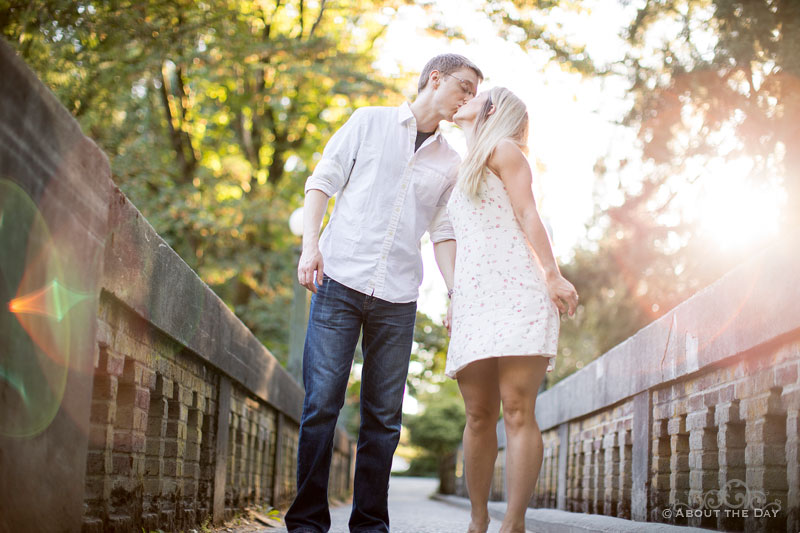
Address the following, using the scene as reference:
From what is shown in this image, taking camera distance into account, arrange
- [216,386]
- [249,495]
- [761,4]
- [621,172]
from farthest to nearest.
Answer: [621,172], [761,4], [249,495], [216,386]

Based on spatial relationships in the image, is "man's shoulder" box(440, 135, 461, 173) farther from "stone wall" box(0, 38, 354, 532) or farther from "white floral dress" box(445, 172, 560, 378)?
"stone wall" box(0, 38, 354, 532)

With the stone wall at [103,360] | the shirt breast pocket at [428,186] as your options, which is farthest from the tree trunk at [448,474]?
the shirt breast pocket at [428,186]

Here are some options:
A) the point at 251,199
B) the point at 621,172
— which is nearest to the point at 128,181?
the point at 251,199

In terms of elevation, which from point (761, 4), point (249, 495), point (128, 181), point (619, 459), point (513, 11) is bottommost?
point (249, 495)

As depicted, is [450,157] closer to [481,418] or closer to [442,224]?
[442,224]

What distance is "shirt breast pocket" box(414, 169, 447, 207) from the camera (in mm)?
3895

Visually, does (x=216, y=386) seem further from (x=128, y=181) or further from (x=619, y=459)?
(x=128, y=181)

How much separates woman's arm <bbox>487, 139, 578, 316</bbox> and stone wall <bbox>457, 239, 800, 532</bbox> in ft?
2.35

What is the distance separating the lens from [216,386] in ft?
16.3

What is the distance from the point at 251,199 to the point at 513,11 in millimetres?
7103

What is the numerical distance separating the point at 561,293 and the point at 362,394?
3.51 feet

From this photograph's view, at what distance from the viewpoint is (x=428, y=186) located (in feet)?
12.9

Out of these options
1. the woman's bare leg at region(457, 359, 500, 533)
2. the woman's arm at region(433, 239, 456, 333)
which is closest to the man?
the woman's arm at region(433, 239, 456, 333)

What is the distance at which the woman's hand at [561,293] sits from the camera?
10.8ft
